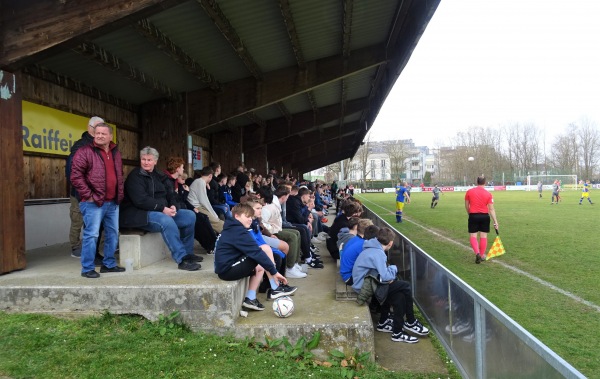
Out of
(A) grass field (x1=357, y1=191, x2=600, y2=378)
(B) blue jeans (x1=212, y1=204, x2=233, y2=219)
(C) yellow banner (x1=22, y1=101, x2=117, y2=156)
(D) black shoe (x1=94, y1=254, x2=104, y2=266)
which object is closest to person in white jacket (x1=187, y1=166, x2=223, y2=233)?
(B) blue jeans (x1=212, y1=204, x2=233, y2=219)

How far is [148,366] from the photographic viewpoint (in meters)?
3.34

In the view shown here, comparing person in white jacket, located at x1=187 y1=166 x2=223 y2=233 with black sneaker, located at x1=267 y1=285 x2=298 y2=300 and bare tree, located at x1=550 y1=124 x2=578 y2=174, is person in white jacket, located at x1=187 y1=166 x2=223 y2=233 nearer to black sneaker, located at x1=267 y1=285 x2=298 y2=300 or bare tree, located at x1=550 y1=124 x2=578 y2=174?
black sneaker, located at x1=267 y1=285 x2=298 y2=300

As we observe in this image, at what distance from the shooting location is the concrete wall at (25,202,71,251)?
20.7 ft

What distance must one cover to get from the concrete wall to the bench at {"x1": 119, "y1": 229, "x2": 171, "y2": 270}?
2305 mm

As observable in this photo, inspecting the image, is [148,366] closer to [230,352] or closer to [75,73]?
[230,352]

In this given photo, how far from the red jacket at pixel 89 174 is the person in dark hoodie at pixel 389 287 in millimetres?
2872

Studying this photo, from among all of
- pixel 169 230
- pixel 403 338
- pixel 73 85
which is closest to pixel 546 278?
pixel 403 338

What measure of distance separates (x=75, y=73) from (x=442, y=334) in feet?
22.2

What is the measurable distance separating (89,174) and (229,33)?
361 cm

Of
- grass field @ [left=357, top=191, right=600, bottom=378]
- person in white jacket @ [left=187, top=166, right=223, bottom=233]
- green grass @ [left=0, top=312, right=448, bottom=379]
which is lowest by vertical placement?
grass field @ [left=357, top=191, right=600, bottom=378]

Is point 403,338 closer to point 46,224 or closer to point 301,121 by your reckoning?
point 46,224

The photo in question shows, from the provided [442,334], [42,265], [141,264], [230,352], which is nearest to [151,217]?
[141,264]

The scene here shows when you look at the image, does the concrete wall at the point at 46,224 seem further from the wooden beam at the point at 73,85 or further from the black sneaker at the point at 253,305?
the black sneaker at the point at 253,305

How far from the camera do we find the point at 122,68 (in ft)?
22.7
